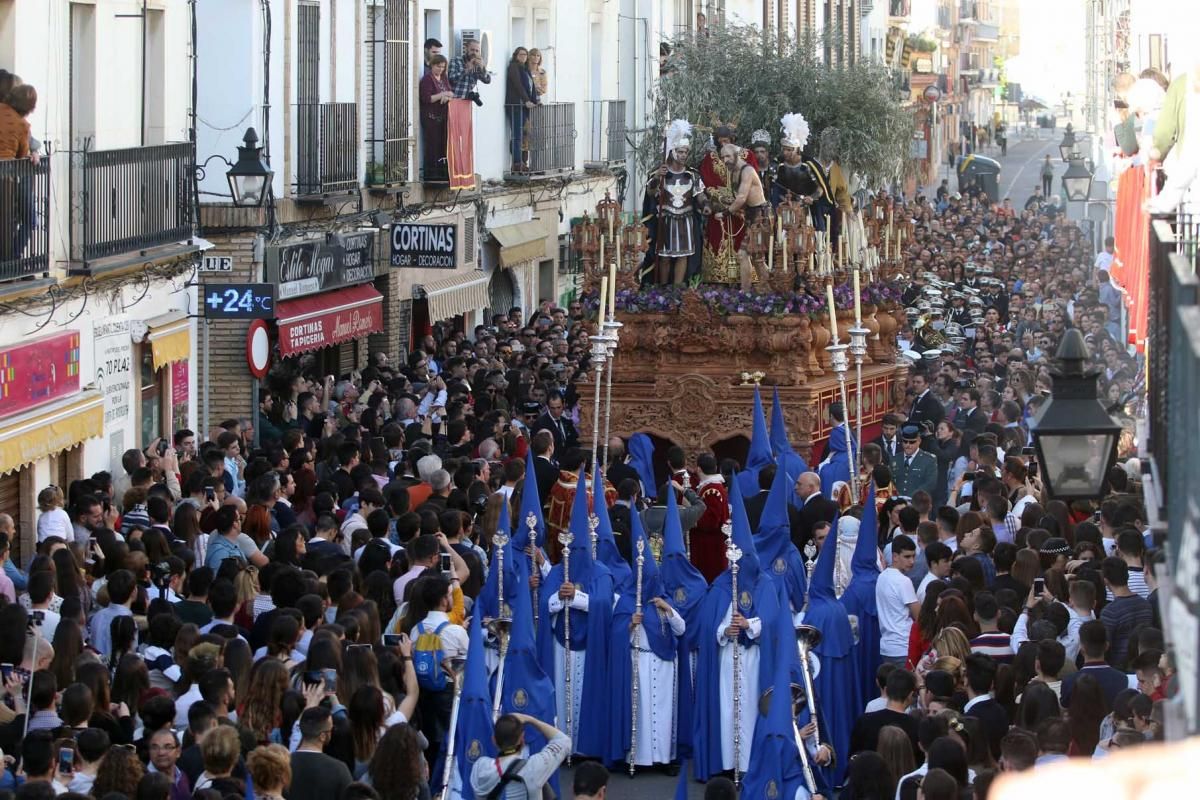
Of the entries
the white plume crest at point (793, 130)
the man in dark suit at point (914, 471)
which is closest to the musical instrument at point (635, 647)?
the man in dark suit at point (914, 471)

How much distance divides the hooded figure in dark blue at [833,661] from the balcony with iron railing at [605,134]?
76.9 feet

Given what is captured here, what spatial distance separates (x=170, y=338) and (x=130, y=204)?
Answer: 68.3 inches

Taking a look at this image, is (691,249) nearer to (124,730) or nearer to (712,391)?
(712,391)

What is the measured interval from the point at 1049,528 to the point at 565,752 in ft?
13.2

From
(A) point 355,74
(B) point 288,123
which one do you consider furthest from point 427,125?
(B) point 288,123

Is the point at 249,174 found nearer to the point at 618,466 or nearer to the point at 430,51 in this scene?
the point at 618,466

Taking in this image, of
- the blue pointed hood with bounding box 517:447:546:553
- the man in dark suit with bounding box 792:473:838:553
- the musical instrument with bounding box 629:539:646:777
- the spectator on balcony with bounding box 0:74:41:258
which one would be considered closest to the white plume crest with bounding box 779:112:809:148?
the man in dark suit with bounding box 792:473:838:553

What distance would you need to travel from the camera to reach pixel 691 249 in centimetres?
2022

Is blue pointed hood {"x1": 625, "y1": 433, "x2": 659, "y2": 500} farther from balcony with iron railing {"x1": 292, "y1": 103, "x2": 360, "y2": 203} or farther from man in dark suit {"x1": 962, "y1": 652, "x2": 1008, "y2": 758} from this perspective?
man in dark suit {"x1": 962, "y1": 652, "x2": 1008, "y2": 758}

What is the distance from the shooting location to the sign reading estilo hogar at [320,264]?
21938 mm

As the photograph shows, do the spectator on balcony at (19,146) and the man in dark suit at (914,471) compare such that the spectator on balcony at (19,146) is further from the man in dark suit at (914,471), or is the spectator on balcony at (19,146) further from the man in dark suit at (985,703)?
the man in dark suit at (985,703)

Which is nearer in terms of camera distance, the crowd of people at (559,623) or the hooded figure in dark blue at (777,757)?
the crowd of people at (559,623)

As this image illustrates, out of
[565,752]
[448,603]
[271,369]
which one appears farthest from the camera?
[271,369]

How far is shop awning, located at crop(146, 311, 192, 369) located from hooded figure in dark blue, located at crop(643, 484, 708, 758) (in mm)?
7733
